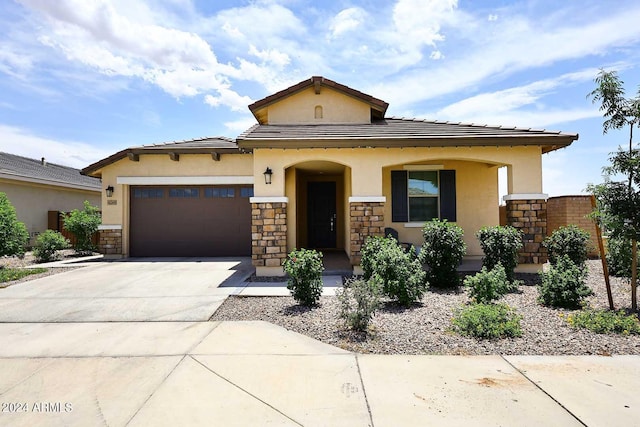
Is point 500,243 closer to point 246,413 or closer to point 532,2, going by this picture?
point 532,2

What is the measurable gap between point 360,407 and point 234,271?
6.70m

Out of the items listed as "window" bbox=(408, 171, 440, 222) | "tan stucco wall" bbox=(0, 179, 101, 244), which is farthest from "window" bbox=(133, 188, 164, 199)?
"window" bbox=(408, 171, 440, 222)

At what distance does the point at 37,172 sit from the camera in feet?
53.8

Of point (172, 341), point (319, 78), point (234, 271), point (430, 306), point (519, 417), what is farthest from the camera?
point (319, 78)

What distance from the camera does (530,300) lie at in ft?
20.0

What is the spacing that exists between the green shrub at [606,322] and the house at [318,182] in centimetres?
330

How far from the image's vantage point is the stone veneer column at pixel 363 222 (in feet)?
26.5

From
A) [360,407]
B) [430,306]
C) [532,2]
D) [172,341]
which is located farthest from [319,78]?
[360,407]

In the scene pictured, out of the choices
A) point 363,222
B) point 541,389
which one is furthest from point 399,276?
point 541,389

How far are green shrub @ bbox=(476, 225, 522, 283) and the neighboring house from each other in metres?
17.6

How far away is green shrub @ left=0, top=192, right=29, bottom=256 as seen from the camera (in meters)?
9.91

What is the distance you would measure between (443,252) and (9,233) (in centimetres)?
1227

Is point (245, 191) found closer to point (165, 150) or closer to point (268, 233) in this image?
point (165, 150)

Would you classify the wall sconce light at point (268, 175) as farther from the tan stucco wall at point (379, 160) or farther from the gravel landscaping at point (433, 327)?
the gravel landscaping at point (433, 327)
